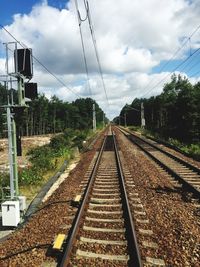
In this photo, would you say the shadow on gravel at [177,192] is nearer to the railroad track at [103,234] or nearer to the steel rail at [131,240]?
the railroad track at [103,234]

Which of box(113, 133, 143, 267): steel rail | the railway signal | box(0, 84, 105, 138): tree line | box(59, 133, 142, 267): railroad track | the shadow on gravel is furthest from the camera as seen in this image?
box(0, 84, 105, 138): tree line

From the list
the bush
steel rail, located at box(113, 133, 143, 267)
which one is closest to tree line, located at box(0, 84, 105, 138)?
the bush

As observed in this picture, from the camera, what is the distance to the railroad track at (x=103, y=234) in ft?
19.9

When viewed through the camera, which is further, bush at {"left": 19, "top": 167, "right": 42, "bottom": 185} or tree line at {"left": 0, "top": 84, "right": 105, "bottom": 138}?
tree line at {"left": 0, "top": 84, "right": 105, "bottom": 138}

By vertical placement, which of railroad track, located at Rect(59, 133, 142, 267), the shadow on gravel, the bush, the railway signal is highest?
the railway signal

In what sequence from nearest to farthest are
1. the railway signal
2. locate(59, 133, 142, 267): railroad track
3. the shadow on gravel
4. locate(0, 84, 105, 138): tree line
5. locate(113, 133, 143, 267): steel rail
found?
locate(113, 133, 143, 267): steel rail < locate(59, 133, 142, 267): railroad track < the railway signal < the shadow on gravel < locate(0, 84, 105, 138): tree line

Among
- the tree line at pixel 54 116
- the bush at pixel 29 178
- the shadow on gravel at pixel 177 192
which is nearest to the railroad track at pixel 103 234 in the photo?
the shadow on gravel at pixel 177 192

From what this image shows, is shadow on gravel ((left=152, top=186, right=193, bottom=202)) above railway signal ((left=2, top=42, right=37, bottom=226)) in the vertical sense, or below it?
below

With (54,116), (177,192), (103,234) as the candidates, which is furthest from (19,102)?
(54,116)

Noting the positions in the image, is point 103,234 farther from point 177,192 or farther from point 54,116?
point 54,116

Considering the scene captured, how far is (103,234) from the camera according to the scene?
24.1 feet

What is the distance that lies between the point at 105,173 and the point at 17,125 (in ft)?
21.1

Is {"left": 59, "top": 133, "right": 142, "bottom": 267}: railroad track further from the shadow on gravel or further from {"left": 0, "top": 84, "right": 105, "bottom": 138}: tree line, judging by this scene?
{"left": 0, "top": 84, "right": 105, "bottom": 138}: tree line

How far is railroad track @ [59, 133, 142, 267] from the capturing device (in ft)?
19.9
